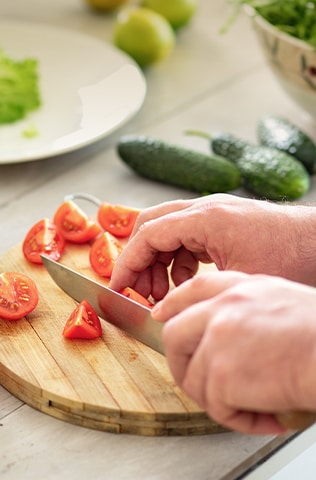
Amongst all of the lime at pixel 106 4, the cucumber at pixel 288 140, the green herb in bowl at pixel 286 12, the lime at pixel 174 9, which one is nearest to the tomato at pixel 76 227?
the cucumber at pixel 288 140

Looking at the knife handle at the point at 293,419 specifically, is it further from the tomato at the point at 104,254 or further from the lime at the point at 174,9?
the lime at the point at 174,9

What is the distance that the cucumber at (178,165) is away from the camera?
2.06 m

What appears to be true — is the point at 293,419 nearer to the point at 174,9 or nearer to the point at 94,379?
the point at 94,379

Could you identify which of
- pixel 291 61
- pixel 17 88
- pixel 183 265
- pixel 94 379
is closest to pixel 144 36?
pixel 17 88

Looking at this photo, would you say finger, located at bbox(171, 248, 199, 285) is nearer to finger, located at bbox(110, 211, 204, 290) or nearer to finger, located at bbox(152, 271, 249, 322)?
finger, located at bbox(110, 211, 204, 290)

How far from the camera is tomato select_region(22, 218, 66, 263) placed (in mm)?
1755

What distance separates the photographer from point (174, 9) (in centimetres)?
285

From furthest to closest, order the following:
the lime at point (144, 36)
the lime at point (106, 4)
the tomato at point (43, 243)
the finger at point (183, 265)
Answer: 1. the lime at point (106, 4)
2. the lime at point (144, 36)
3. the tomato at point (43, 243)
4. the finger at point (183, 265)

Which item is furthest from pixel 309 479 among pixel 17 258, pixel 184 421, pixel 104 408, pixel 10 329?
pixel 17 258

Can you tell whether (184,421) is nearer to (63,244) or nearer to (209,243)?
(209,243)

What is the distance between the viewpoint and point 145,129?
241 centimetres

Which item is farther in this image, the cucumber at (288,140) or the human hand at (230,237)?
the cucumber at (288,140)

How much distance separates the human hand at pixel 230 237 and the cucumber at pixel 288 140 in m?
0.61

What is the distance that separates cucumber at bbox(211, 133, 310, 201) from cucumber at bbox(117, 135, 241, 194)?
0.12ft
